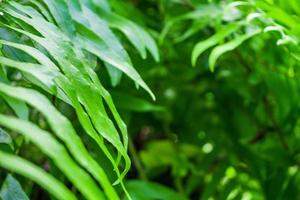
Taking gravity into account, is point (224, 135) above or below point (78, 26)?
below

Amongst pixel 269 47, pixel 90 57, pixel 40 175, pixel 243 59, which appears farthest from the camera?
pixel 243 59

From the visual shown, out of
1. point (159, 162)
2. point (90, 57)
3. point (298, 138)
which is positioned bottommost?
point (159, 162)

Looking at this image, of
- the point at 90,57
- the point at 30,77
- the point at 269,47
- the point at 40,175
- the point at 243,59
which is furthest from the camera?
the point at 243,59

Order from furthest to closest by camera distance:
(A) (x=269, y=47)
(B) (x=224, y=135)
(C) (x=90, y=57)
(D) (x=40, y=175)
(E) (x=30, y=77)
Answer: (B) (x=224, y=135) < (A) (x=269, y=47) < (C) (x=90, y=57) < (E) (x=30, y=77) < (D) (x=40, y=175)

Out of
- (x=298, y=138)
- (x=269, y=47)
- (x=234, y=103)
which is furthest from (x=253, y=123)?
(x=269, y=47)

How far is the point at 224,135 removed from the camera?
1.03m

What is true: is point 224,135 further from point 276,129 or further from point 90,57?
point 90,57

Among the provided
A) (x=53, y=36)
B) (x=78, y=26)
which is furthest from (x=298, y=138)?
(x=53, y=36)

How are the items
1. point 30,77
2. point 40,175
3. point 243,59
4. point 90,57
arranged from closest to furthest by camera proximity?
1. point 40,175
2. point 30,77
3. point 90,57
4. point 243,59

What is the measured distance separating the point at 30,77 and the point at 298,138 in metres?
0.60

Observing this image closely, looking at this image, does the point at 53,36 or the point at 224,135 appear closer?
the point at 53,36

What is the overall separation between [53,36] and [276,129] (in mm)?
589

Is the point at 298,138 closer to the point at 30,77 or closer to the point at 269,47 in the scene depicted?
the point at 269,47

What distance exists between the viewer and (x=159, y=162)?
109 cm
